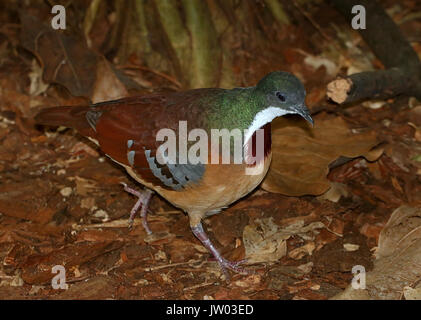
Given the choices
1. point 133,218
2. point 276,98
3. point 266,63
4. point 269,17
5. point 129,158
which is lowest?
point 133,218

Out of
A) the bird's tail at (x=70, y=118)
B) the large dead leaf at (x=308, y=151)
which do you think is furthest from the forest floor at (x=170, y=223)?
the bird's tail at (x=70, y=118)

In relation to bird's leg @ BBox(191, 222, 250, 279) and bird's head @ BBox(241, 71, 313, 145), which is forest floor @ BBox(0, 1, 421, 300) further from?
bird's head @ BBox(241, 71, 313, 145)

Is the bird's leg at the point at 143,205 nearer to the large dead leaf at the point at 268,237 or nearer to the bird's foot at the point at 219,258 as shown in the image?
the bird's foot at the point at 219,258

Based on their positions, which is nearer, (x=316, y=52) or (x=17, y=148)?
(x=17, y=148)

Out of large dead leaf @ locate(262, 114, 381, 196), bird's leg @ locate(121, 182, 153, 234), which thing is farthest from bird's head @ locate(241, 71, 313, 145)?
bird's leg @ locate(121, 182, 153, 234)

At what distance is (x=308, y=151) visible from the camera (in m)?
4.70

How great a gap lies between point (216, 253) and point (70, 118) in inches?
60.3

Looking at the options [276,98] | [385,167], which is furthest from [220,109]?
[385,167]

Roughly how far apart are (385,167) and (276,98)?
1.59 m

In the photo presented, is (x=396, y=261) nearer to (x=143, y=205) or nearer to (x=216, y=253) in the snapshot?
(x=216, y=253)

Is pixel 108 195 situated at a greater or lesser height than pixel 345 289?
greater

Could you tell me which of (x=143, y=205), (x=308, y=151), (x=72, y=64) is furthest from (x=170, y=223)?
(x=72, y=64)

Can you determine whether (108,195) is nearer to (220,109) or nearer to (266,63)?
(220,109)

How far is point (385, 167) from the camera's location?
4.86 m
